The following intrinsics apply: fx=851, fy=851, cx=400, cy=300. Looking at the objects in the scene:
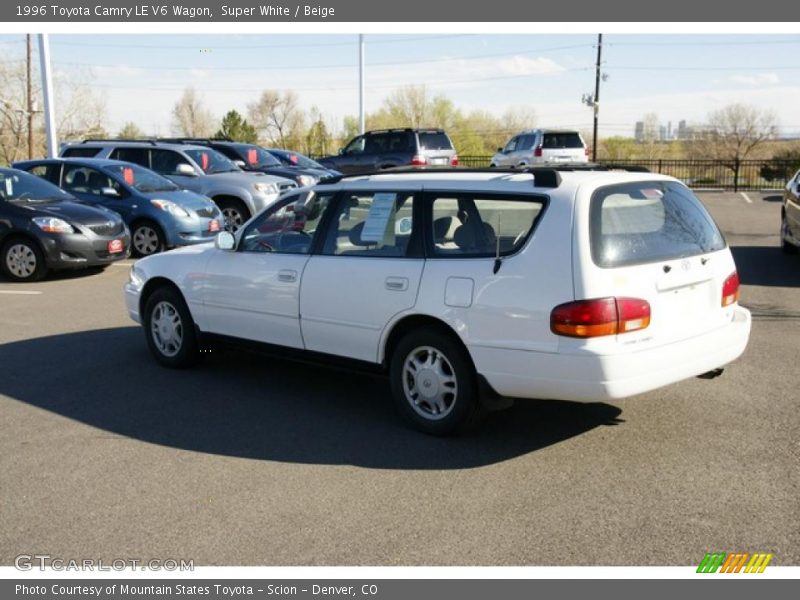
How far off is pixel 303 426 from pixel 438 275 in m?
1.41

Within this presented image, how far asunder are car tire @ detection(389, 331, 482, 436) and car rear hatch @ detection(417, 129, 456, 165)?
716 inches

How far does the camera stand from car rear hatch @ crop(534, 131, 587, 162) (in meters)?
25.1

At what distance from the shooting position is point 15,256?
12094 millimetres

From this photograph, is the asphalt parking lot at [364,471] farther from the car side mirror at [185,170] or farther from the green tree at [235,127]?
the green tree at [235,127]

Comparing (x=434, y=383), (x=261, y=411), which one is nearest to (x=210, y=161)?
(x=261, y=411)

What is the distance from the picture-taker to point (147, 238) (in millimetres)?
13992

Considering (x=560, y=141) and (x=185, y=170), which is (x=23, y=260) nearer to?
(x=185, y=170)

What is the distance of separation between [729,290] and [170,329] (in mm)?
4453

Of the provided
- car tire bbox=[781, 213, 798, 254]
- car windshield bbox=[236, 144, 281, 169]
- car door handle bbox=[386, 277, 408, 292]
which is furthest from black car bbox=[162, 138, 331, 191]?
car door handle bbox=[386, 277, 408, 292]

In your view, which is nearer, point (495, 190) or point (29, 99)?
point (495, 190)

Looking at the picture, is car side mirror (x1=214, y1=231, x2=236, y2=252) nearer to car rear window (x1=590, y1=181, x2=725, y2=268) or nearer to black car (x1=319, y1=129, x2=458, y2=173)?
car rear window (x1=590, y1=181, x2=725, y2=268)

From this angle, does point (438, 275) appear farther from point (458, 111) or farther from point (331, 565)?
point (458, 111)

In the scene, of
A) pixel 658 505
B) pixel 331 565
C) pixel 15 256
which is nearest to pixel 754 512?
pixel 658 505

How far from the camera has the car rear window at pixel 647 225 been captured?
4.91m
